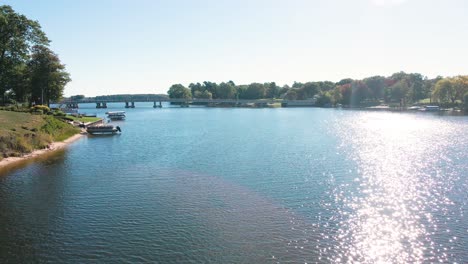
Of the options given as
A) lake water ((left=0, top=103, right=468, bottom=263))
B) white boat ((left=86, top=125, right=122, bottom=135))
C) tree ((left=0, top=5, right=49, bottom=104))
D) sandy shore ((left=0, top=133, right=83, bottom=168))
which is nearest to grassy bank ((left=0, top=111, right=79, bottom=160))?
sandy shore ((left=0, top=133, right=83, bottom=168))

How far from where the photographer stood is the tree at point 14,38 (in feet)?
241

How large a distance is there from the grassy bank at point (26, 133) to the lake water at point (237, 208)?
4.16 m

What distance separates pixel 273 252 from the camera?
67.9ft

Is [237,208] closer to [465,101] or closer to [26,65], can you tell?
[26,65]

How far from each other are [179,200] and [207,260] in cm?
1077

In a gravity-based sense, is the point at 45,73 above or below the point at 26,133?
above

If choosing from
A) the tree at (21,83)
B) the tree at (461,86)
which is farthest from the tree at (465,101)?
the tree at (21,83)

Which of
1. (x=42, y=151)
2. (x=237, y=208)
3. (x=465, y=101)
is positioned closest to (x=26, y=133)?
(x=42, y=151)

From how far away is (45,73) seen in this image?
94.9 m

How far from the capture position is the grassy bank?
1863 inches

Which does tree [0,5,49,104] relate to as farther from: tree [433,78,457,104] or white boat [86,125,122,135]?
tree [433,78,457,104]

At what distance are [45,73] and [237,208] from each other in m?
83.5

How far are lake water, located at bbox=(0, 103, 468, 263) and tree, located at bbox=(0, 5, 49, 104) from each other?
36679 mm

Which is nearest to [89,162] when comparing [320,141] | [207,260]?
[207,260]
